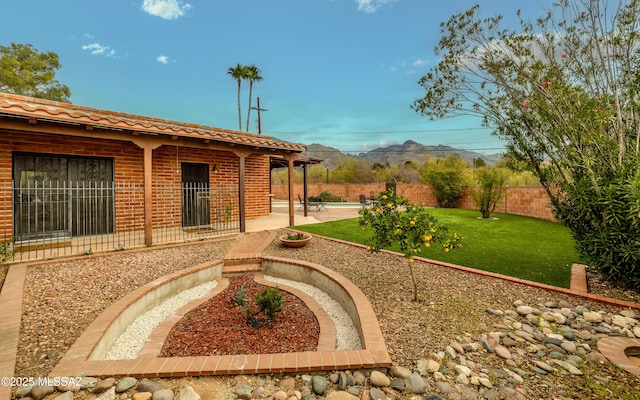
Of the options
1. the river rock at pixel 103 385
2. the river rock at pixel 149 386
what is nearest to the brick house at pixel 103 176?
the river rock at pixel 103 385

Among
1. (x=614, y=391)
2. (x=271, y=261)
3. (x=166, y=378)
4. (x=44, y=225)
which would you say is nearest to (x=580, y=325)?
(x=614, y=391)

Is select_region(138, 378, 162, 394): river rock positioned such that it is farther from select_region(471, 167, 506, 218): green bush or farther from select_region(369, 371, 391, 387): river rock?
select_region(471, 167, 506, 218): green bush

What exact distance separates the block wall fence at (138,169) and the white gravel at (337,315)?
198 inches

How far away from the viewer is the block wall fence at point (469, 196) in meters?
13.6

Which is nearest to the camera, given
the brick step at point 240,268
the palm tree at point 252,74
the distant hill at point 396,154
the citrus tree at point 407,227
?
the citrus tree at point 407,227

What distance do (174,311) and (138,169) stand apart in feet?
20.0

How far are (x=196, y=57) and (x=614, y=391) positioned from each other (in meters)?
28.3

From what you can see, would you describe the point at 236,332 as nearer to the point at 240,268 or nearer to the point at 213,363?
the point at 213,363

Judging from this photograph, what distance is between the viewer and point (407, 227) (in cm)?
379

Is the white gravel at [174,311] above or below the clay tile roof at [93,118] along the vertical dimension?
below

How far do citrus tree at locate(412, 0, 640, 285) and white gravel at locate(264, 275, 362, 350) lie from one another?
13.1ft

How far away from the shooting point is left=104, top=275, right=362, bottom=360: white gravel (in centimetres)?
330

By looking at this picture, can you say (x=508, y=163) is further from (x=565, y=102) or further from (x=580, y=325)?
(x=580, y=325)

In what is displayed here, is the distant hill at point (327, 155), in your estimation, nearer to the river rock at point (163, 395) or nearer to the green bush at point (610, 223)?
the green bush at point (610, 223)
